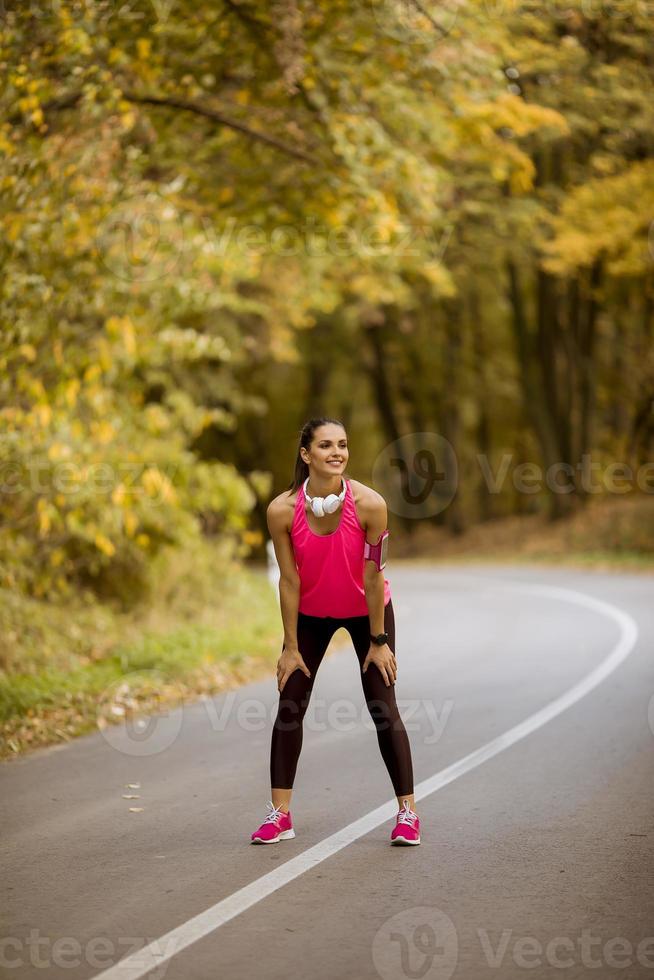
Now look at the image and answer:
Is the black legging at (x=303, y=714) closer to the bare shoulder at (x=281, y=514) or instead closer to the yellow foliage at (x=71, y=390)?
the bare shoulder at (x=281, y=514)

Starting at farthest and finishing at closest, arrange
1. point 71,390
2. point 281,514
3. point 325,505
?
point 71,390
point 281,514
point 325,505

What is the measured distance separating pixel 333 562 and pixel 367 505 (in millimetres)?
330

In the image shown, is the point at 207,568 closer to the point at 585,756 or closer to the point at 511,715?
the point at 511,715

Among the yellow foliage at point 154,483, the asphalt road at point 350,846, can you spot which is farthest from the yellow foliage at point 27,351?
the asphalt road at point 350,846

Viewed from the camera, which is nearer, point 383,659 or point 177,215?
point 383,659

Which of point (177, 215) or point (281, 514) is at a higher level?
point (281, 514)

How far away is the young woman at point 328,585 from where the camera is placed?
5875 mm

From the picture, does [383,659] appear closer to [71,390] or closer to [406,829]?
[406,829]

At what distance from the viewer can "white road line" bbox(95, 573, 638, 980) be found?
14.6 ft

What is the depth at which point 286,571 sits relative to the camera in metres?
5.98

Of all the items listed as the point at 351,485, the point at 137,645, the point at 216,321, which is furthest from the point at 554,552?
the point at 351,485

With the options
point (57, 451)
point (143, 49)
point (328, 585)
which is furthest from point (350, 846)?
point (143, 49)

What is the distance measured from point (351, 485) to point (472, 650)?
765 cm

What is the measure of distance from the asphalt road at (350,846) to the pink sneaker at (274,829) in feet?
0.21
